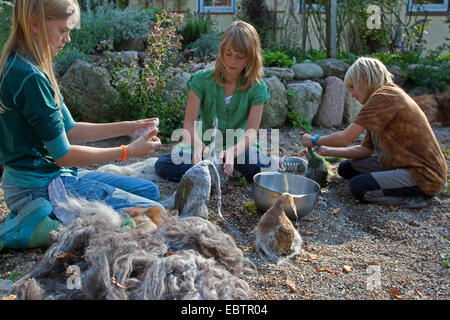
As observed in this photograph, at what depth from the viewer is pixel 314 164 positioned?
354 centimetres

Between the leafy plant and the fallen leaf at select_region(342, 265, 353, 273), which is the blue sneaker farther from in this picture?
the leafy plant

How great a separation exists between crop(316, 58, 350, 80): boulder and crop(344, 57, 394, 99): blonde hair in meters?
2.85

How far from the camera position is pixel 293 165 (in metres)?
3.69

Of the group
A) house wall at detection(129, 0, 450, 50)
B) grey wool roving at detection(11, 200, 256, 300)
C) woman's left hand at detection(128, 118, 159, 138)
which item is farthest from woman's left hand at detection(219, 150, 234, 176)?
house wall at detection(129, 0, 450, 50)

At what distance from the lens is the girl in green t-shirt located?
3.24 meters

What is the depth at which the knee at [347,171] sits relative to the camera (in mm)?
3813

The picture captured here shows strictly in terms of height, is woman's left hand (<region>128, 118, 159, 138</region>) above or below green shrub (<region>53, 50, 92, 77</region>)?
below

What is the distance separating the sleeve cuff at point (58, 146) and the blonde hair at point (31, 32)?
30 cm

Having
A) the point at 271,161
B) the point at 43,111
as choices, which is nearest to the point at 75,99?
the point at 271,161

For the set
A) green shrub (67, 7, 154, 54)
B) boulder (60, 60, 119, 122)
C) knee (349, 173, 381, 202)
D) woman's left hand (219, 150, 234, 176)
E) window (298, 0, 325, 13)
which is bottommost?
knee (349, 173, 381, 202)

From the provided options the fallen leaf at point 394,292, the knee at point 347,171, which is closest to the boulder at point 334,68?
the knee at point 347,171

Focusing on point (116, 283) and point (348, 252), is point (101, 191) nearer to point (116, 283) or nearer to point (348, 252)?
point (116, 283)

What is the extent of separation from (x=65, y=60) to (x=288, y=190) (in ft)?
10.8
